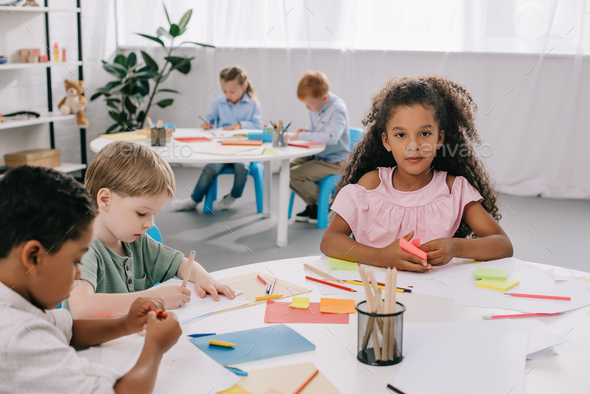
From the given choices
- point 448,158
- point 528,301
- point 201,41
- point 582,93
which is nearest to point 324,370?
point 528,301

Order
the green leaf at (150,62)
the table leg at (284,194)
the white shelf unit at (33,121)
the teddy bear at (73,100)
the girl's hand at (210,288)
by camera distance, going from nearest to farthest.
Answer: the girl's hand at (210,288) → the table leg at (284,194) → the white shelf unit at (33,121) → the teddy bear at (73,100) → the green leaf at (150,62)

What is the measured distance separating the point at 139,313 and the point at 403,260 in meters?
0.68

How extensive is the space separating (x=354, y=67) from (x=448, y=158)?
367 cm

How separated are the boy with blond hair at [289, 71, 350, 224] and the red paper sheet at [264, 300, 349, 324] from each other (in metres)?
2.79

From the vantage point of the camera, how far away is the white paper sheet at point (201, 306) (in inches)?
48.2

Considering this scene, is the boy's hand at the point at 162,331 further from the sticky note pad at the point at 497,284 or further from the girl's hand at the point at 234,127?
the girl's hand at the point at 234,127

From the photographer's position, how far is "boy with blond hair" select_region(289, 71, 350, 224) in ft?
13.3

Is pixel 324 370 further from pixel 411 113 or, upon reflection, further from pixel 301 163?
pixel 301 163

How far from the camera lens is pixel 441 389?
0.94 metres

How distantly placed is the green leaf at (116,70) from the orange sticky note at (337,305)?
15.0ft

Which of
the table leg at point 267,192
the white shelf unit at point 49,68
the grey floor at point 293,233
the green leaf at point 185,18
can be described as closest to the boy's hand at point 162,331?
the grey floor at point 293,233

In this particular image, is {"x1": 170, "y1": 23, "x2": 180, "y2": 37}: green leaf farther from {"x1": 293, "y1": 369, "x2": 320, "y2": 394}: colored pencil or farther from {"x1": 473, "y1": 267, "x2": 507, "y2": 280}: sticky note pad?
{"x1": 293, "y1": 369, "x2": 320, "y2": 394}: colored pencil

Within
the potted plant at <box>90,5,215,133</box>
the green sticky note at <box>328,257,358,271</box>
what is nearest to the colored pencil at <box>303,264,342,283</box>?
the green sticky note at <box>328,257,358,271</box>

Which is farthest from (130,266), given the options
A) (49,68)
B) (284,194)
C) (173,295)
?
(49,68)
